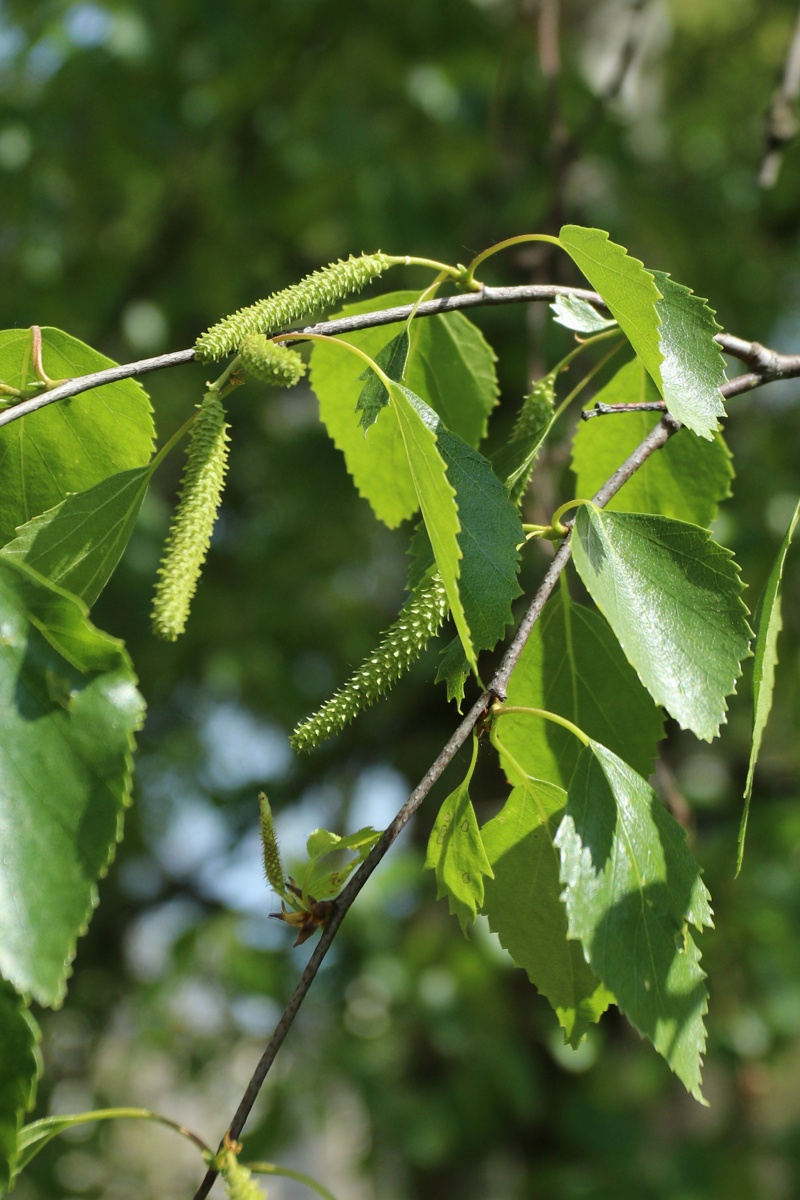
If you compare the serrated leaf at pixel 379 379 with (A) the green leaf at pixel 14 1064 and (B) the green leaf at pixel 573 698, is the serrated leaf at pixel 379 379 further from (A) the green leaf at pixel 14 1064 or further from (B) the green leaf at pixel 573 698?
(A) the green leaf at pixel 14 1064

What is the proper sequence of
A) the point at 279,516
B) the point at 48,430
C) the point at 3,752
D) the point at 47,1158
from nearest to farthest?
the point at 3,752
the point at 48,430
the point at 47,1158
the point at 279,516

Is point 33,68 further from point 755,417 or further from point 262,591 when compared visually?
point 755,417

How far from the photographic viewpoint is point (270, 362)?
0.67 m

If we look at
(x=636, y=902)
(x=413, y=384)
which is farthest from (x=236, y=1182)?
(x=413, y=384)

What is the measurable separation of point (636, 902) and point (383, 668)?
0.67 feet

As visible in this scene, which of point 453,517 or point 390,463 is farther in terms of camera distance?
point 390,463

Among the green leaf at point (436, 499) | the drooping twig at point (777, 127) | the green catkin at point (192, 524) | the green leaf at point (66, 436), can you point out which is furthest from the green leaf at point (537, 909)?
the drooping twig at point (777, 127)

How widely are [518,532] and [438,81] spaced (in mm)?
2395

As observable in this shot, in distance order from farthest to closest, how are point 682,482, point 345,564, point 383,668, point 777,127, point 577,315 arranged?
point 345,564 → point 777,127 → point 682,482 → point 577,315 → point 383,668

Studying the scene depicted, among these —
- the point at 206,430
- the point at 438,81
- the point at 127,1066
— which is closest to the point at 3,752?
the point at 206,430

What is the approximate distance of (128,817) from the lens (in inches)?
125

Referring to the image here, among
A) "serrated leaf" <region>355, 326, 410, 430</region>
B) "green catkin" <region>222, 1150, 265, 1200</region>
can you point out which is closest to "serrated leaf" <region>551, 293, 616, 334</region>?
"serrated leaf" <region>355, 326, 410, 430</region>

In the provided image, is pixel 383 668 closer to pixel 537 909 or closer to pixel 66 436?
pixel 537 909

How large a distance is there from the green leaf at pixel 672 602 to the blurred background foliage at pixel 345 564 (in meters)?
1.64
